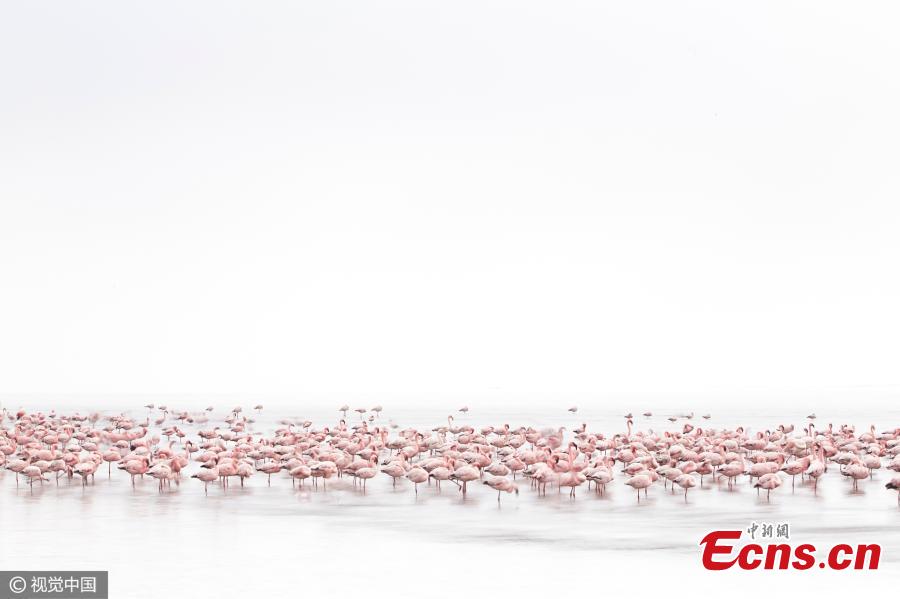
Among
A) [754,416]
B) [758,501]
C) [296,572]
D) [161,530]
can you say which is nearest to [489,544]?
[296,572]

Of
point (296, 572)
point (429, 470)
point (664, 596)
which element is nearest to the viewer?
point (664, 596)

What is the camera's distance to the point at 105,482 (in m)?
28.0

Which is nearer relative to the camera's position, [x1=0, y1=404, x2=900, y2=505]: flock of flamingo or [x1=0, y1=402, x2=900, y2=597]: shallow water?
[x1=0, y1=402, x2=900, y2=597]: shallow water

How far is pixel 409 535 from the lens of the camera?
20.1 m

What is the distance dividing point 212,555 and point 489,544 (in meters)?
4.56

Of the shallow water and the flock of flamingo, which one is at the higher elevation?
the flock of flamingo

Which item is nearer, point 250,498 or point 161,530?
point 161,530

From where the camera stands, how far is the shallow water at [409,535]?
54.0ft

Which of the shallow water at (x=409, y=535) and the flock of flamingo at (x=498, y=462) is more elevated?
the flock of flamingo at (x=498, y=462)

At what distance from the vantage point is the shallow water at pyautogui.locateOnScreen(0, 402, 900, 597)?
16469mm

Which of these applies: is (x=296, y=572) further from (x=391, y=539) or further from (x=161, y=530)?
(x=161, y=530)

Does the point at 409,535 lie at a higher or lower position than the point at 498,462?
lower

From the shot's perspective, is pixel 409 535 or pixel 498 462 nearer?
pixel 409 535

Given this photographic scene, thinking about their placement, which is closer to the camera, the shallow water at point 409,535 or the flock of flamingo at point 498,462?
the shallow water at point 409,535
